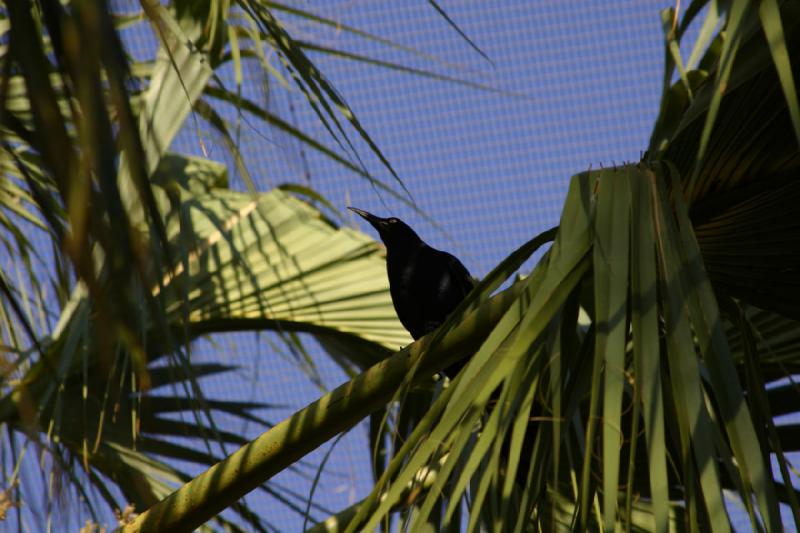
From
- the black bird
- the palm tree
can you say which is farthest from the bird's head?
the palm tree

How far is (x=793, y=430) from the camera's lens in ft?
5.90

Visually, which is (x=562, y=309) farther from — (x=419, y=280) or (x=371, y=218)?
(x=371, y=218)

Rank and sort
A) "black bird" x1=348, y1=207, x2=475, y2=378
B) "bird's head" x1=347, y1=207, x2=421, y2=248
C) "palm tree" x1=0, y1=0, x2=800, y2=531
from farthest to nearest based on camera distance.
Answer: "bird's head" x1=347, y1=207, x2=421, y2=248 → "black bird" x1=348, y1=207, x2=475, y2=378 → "palm tree" x1=0, y1=0, x2=800, y2=531

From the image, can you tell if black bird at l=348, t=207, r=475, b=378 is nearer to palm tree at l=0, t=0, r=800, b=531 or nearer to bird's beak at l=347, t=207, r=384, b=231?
bird's beak at l=347, t=207, r=384, b=231

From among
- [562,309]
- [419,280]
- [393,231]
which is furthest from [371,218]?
[562,309]

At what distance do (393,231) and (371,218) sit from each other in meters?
0.15

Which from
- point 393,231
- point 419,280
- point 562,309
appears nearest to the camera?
point 562,309

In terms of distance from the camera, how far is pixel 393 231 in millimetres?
2760

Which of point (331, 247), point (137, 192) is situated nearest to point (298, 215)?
point (331, 247)

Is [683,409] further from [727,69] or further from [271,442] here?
[271,442]

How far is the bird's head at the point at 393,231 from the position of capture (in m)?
2.71

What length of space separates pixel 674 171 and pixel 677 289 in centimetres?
20

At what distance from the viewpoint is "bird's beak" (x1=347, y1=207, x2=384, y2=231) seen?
2.83 m

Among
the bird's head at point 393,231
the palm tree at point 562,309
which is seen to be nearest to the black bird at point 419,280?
the bird's head at point 393,231
